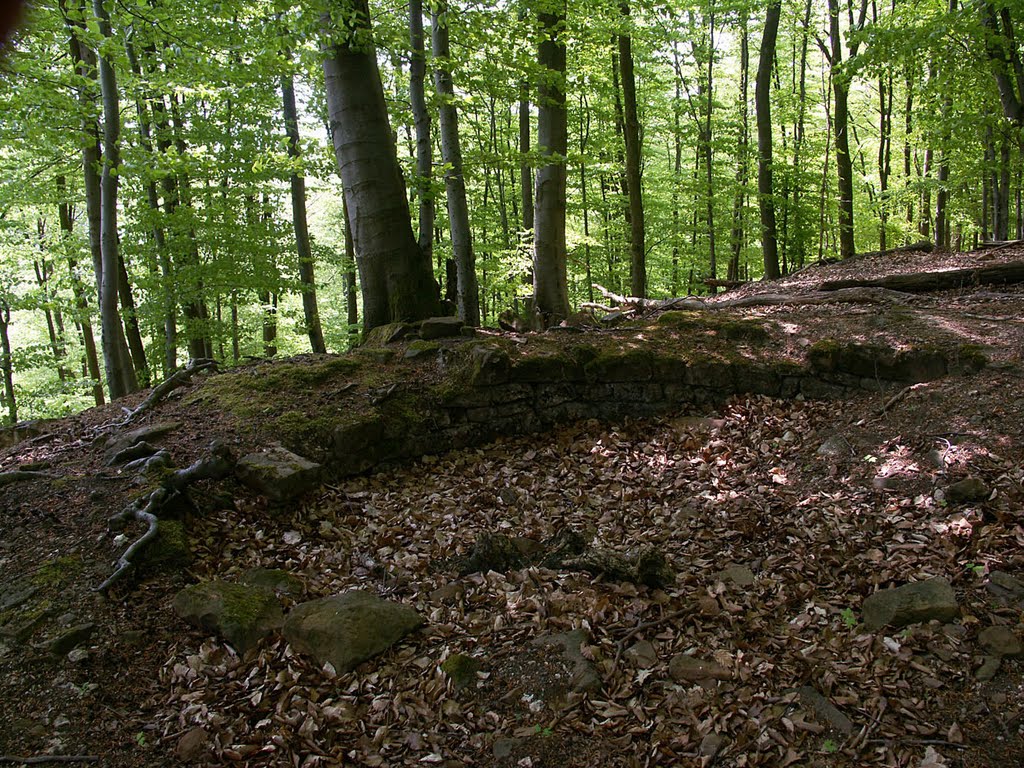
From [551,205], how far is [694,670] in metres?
8.06

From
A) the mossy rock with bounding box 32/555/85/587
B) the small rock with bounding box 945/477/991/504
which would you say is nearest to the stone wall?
the small rock with bounding box 945/477/991/504

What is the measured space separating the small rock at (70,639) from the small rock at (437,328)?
4778 millimetres

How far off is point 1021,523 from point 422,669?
409 centimetres

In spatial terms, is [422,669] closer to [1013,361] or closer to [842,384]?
[842,384]

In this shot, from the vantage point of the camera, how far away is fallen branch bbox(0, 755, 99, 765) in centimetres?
298

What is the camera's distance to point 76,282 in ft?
47.2

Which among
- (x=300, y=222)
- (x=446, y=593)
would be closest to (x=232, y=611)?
(x=446, y=593)

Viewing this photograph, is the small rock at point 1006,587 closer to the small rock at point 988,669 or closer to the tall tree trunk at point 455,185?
the small rock at point 988,669

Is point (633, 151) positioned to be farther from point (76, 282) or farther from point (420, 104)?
point (76, 282)

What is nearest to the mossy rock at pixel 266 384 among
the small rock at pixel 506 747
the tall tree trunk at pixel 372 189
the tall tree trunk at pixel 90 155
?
the tall tree trunk at pixel 372 189

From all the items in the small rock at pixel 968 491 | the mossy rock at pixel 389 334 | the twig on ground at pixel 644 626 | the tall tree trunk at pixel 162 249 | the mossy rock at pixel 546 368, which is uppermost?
the tall tree trunk at pixel 162 249

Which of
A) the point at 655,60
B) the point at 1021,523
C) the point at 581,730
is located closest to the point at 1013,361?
the point at 1021,523

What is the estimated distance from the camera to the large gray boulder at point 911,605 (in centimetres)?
375

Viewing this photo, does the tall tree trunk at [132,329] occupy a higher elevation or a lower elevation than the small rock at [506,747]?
higher
